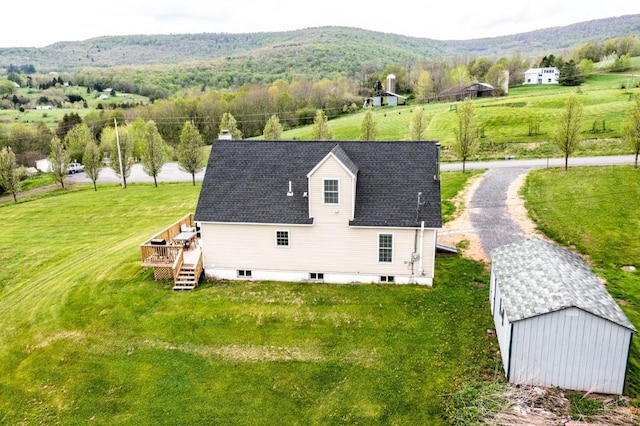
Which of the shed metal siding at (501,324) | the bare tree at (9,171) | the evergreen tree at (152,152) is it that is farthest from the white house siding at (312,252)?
the bare tree at (9,171)

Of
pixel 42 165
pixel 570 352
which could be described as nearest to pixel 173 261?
pixel 570 352

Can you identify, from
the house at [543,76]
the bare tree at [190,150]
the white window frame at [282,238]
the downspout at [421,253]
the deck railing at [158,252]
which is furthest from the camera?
the house at [543,76]

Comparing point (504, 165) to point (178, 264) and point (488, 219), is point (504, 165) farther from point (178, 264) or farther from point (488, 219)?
point (178, 264)

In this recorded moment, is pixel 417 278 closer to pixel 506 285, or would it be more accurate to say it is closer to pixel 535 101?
pixel 506 285

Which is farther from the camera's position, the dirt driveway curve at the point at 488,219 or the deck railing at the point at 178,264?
the dirt driveway curve at the point at 488,219

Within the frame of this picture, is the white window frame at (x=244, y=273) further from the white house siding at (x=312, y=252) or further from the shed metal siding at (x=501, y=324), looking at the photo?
the shed metal siding at (x=501, y=324)

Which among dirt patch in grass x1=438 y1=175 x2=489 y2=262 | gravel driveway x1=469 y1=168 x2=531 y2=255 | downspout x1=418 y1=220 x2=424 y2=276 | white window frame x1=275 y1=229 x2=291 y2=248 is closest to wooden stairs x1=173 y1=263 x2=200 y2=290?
white window frame x1=275 y1=229 x2=291 y2=248
